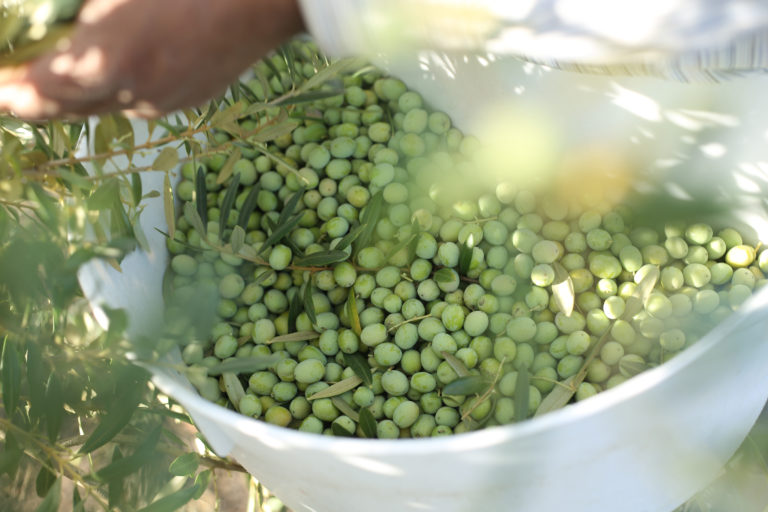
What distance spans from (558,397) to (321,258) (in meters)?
0.39

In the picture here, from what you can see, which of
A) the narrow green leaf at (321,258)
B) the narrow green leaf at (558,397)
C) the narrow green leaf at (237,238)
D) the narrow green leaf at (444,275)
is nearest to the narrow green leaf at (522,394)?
the narrow green leaf at (558,397)

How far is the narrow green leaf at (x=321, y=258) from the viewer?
1.02 m

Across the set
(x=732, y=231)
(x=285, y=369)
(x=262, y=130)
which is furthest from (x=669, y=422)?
(x=262, y=130)

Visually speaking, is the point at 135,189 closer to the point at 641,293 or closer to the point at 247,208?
the point at 247,208

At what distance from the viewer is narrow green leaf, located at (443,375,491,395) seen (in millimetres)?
924

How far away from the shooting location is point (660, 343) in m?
0.93

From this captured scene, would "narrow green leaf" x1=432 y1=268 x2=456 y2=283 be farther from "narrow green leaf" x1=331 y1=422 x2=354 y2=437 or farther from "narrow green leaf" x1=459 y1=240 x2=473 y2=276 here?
"narrow green leaf" x1=331 y1=422 x2=354 y2=437

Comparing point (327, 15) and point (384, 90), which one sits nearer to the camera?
point (327, 15)

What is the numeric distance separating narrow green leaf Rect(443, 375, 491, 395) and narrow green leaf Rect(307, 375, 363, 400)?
145 millimetres

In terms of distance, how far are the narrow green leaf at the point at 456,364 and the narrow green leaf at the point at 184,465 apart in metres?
0.41

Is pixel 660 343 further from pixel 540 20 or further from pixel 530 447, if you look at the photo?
pixel 540 20

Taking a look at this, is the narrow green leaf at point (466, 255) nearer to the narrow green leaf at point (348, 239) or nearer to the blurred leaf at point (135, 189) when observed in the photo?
the narrow green leaf at point (348, 239)

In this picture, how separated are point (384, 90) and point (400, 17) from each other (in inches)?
24.8

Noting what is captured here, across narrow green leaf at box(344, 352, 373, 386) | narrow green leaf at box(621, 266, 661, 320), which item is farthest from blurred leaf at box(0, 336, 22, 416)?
narrow green leaf at box(621, 266, 661, 320)
